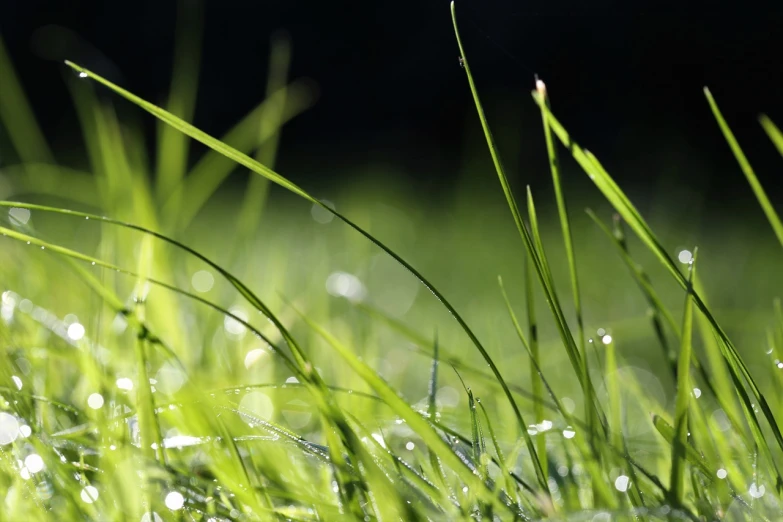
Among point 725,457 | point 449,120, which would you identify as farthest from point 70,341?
point 449,120

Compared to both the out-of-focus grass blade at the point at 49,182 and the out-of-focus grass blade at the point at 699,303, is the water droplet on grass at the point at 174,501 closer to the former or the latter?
the out-of-focus grass blade at the point at 699,303

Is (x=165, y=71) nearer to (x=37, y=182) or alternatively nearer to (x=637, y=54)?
(x=637, y=54)

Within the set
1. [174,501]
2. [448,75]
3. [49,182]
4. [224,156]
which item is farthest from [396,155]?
[174,501]

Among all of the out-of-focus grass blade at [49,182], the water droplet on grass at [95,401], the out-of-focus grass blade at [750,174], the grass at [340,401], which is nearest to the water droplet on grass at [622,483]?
the grass at [340,401]

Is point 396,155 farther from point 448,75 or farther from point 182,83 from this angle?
point 182,83

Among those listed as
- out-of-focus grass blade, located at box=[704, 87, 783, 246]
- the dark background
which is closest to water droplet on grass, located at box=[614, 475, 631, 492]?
out-of-focus grass blade, located at box=[704, 87, 783, 246]

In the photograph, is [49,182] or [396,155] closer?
[49,182]
